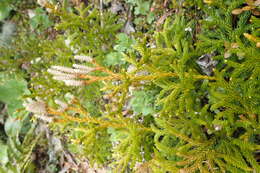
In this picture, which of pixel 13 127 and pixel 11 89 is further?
pixel 13 127

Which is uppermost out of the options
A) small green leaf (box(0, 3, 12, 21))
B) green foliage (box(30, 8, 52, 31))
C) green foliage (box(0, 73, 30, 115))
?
small green leaf (box(0, 3, 12, 21))

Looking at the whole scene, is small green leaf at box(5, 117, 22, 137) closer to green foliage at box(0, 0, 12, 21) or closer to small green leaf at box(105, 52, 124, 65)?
green foliage at box(0, 0, 12, 21)

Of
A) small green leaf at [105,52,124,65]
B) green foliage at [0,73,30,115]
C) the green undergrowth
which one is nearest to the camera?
the green undergrowth

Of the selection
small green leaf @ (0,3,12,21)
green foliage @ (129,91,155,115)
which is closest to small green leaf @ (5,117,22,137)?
small green leaf @ (0,3,12,21)

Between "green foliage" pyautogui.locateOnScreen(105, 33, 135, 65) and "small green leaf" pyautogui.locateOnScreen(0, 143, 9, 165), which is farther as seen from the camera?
"small green leaf" pyautogui.locateOnScreen(0, 143, 9, 165)

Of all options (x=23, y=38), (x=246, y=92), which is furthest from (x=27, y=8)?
(x=246, y=92)

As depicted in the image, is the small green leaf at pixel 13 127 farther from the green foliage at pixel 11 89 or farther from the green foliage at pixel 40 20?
the green foliage at pixel 40 20

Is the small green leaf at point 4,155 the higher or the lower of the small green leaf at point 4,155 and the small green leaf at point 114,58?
the lower

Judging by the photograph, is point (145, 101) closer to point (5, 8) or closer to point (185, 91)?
point (185, 91)

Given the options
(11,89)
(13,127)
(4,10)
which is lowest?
(13,127)

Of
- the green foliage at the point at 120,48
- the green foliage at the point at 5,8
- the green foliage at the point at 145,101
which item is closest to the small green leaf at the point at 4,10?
the green foliage at the point at 5,8

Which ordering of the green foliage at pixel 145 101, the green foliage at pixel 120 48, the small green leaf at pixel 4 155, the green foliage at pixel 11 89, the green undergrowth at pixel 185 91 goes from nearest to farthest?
the green undergrowth at pixel 185 91 → the green foliage at pixel 145 101 → the green foliage at pixel 120 48 → the green foliage at pixel 11 89 → the small green leaf at pixel 4 155

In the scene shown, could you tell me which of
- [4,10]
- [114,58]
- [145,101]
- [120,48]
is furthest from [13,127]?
[145,101]
